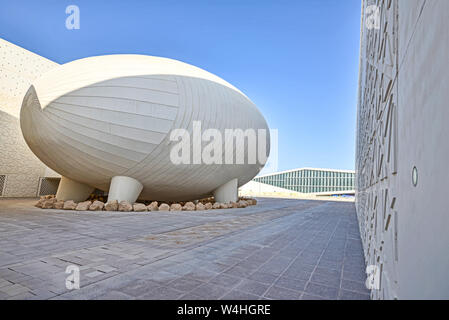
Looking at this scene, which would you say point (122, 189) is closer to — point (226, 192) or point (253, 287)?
point (226, 192)

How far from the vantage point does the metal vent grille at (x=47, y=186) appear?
60.0ft

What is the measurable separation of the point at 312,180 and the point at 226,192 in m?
46.8

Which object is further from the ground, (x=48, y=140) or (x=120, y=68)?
(x=120, y=68)

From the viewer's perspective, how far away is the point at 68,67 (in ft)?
35.0

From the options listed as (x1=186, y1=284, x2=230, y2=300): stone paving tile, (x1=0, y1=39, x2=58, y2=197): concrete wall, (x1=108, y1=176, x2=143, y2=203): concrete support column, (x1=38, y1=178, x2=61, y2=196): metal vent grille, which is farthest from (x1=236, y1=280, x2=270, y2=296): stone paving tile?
(x1=38, y1=178, x2=61, y2=196): metal vent grille

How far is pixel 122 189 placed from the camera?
11109 mm

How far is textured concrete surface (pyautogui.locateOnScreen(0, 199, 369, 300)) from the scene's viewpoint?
297cm

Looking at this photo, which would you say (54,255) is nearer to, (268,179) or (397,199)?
(397,199)

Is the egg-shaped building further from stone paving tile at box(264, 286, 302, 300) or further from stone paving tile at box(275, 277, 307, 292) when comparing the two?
stone paving tile at box(264, 286, 302, 300)

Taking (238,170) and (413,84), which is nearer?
(413,84)

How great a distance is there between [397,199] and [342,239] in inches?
222

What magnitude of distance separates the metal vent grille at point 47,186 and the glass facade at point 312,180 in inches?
1895

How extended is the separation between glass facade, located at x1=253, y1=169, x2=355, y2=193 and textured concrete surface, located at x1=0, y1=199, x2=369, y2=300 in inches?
2069

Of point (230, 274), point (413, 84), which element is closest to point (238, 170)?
point (230, 274)
